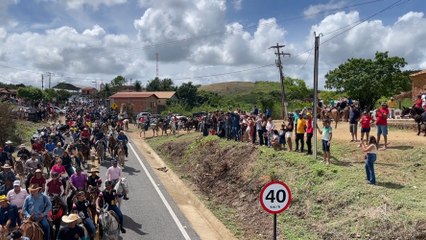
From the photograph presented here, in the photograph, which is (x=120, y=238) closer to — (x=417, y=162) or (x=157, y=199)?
(x=157, y=199)

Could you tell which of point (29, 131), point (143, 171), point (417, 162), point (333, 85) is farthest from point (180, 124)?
point (417, 162)

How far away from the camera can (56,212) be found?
11.1 meters

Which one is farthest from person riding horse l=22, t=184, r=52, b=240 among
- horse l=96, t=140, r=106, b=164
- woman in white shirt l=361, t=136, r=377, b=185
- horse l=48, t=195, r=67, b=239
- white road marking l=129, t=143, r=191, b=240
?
horse l=96, t=140, r=106, b=164

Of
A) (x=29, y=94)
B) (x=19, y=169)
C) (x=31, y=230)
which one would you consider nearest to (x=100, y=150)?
(x=19, y=169)

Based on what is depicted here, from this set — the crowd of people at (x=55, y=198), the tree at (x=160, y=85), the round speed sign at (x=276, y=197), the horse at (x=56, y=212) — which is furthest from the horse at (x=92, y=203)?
the tree at (x=160, y=85)

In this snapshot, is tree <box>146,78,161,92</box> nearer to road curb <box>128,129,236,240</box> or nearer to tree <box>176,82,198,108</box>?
tree <box>176,82,198,108</box>

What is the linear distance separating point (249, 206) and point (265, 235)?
3.09 m

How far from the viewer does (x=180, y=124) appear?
40.8 m

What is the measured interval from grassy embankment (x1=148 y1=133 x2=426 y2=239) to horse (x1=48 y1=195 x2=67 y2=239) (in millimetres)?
5255

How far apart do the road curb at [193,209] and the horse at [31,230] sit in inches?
187

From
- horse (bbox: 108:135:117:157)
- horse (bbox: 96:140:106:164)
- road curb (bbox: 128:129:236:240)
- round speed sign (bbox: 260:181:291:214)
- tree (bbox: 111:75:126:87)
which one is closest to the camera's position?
round speed sign (bbox: 260:181:291:214)

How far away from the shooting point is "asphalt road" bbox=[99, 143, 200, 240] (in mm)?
12617

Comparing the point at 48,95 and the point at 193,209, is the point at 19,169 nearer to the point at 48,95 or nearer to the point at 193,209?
the point at 193,209

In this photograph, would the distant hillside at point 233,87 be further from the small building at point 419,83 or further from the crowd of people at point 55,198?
the crowd of people at point 55,198
